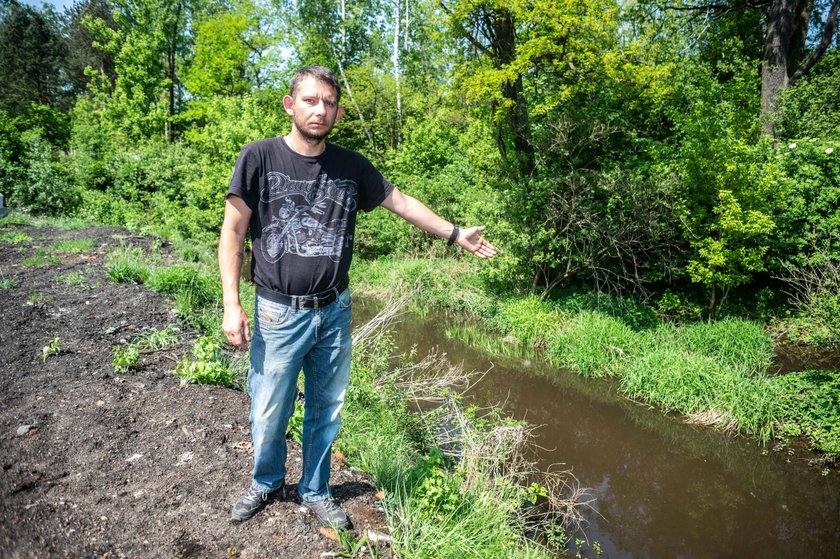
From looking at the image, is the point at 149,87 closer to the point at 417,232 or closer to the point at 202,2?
the point at 202,2

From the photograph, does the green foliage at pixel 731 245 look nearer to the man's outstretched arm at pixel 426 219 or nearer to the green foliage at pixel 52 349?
the man's outstretched arm at pixel 426 219

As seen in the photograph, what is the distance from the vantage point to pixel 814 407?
6.51m

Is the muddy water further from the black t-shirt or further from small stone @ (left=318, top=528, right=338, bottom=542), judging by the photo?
the black t-shirt

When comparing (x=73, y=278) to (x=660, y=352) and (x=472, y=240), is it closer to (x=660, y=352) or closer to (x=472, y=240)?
(x=472, y=240)

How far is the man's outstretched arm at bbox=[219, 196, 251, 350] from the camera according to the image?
97.0 inches

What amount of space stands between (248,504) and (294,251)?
1459 millimetres

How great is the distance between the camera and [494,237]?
35.1ft

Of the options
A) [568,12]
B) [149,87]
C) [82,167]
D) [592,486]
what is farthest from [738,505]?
[149,87]

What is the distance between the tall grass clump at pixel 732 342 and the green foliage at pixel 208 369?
7.02 metres

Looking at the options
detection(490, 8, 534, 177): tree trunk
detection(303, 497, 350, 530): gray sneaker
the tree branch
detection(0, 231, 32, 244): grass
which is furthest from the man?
the tree branch

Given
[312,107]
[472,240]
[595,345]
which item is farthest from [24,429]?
Result: [595,345]

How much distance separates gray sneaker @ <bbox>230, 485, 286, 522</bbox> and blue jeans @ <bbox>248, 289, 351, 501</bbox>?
0.14 feet

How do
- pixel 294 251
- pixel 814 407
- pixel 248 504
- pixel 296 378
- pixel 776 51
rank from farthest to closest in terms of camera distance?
1. pixel 776 51
2. pixel 814 407
3. pixel 248 504
4. pixel 296 378
5. pixel 294 251

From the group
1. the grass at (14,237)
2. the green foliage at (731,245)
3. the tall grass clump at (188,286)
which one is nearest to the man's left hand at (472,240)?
the tall grass clump at (188,286)
